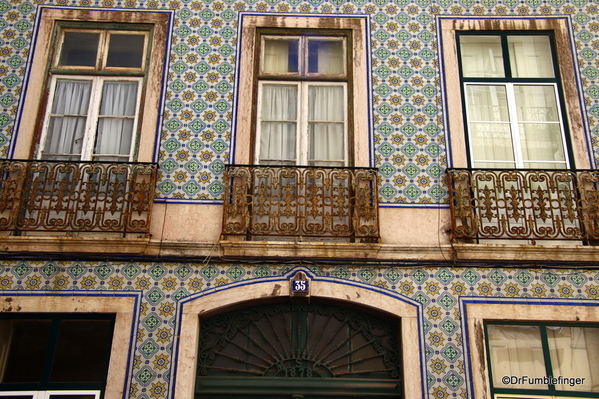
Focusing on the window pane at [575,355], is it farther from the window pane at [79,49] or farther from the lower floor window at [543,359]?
the window pane at [79,49]

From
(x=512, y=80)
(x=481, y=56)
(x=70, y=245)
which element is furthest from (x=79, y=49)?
(x=512, y=80)

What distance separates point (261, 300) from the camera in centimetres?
563

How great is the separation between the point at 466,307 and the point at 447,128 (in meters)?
1.86

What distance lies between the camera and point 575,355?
5477mm

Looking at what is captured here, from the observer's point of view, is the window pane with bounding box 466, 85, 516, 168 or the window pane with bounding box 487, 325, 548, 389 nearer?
the window pane with bounding box 487, 325, 548, 389

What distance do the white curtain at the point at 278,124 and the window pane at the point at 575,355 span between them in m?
3.02

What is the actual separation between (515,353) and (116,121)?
14.9ft

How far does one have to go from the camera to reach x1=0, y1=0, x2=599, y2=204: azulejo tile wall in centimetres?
606

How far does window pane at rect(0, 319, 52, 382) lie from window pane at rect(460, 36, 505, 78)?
503cm

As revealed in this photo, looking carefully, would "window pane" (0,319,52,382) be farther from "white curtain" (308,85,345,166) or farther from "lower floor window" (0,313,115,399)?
"white curtain" (308,85,345,166)

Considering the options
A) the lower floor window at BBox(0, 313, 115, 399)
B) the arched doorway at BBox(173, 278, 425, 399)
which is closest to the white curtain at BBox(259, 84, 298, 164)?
the arched doorway at BBox(173, 278, 425, 399)

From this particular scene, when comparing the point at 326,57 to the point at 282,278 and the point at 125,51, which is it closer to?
the point at 125,51

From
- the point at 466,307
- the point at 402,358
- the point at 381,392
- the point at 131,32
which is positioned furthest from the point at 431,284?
the point at 131,32

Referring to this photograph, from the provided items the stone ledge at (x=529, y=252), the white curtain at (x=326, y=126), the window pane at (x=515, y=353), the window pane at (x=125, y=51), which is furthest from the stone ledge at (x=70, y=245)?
the window pane at (x=515, y=353)
